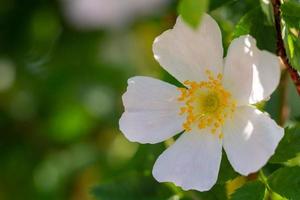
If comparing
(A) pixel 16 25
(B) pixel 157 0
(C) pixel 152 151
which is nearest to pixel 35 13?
(A) pixel 16 25

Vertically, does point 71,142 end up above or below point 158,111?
below

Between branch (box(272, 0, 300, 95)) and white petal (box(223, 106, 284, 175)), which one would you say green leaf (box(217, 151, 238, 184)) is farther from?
branch (box(272, 0, 300, 95))

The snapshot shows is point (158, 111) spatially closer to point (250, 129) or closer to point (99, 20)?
point (250, 129)

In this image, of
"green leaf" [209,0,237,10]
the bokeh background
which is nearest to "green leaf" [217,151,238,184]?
"green leaf" [209,0,237,10]

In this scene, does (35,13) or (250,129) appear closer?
(250,129)

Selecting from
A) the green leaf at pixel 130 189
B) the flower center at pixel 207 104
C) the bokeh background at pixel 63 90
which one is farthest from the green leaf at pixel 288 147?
the bokeh background at pixel 63 90
